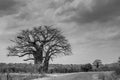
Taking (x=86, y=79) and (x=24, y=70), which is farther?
(x=24, y=70)

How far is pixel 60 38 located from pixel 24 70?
12.4m

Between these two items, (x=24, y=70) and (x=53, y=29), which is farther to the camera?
(x=53, y=29)

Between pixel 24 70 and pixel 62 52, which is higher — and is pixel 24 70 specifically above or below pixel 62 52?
below

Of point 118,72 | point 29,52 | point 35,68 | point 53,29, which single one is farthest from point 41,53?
point 118,72

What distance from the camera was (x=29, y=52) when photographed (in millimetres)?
45719

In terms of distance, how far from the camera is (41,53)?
148 ft

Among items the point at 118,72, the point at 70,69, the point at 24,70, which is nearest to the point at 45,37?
the point at 70,69

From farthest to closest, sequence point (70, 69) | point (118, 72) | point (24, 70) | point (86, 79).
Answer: point (70, 69)
point (24, 70)
point (118, 72)
point (86, 79)

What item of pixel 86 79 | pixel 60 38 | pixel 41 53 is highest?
pixel 60 38

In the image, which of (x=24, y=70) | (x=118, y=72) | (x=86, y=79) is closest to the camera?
(x=86, y=79)

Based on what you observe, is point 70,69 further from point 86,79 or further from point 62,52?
point 86,79

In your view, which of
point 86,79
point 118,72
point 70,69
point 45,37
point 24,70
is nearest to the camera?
point 86,79

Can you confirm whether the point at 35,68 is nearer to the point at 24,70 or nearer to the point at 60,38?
the point at 24,70

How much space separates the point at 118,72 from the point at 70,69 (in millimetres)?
21426
